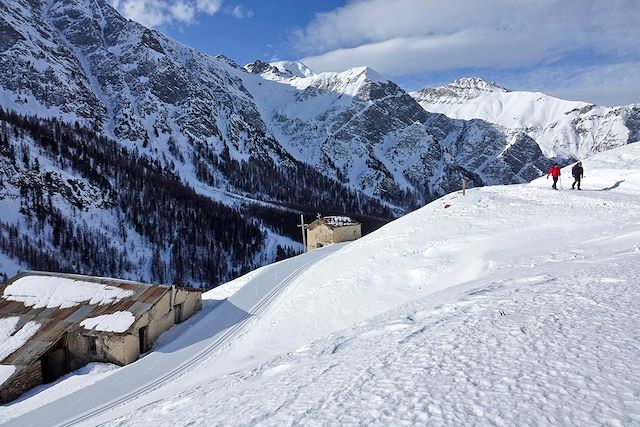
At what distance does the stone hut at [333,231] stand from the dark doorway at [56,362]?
103 feet

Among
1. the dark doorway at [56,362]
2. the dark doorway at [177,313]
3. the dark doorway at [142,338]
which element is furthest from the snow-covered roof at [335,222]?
the dark doorway at [56,362]

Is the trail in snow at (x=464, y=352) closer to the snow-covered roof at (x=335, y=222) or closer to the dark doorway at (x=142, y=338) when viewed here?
the dark doorway at (x=142, y=338)

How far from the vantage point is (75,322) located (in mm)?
25031

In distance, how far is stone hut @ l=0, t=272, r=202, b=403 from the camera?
22875mm

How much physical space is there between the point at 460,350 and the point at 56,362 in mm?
23445

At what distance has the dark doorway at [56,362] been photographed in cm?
2350

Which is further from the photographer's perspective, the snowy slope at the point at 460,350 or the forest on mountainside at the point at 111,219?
the forest on mountainside at the point at 111,219

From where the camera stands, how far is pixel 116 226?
5148 inches

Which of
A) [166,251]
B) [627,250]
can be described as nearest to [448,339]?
[627,250]

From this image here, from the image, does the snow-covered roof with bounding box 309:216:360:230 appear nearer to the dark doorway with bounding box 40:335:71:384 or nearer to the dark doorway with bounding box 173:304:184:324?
the dark doorway with bounding box 173:304:184:324

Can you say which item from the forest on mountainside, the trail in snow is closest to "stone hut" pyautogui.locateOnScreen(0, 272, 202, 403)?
the trail in snow

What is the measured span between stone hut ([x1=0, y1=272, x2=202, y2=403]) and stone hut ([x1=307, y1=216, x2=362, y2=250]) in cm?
2428

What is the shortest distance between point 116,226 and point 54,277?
109131 millimetres

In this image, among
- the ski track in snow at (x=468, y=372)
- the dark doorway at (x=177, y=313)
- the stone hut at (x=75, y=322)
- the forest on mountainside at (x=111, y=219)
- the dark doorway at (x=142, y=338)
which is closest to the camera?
the ski track in snow at (x=468, y=372)
